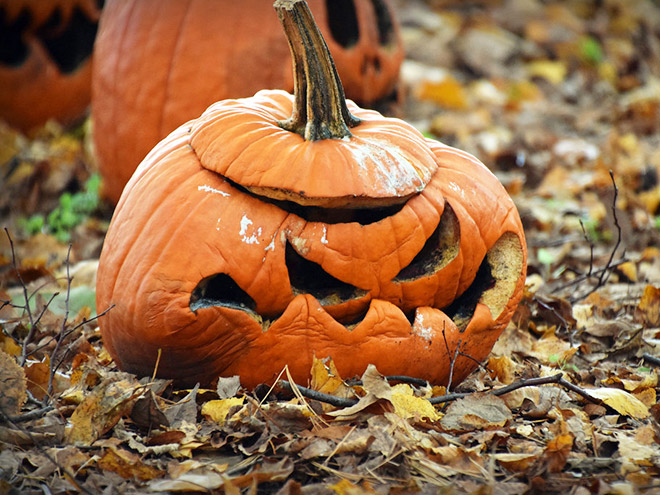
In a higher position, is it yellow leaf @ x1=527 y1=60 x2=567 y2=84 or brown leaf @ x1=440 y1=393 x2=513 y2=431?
yellow leaf @ x1=527 y1=60 x2=567 y2=84

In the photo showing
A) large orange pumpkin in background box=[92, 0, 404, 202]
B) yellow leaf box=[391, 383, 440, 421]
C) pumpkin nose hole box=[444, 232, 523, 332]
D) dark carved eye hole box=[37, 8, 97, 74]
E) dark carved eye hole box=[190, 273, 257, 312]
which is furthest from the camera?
dark carved eye hole box=[37, 8, 97, 74]

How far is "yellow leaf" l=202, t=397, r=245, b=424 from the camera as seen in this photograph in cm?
227

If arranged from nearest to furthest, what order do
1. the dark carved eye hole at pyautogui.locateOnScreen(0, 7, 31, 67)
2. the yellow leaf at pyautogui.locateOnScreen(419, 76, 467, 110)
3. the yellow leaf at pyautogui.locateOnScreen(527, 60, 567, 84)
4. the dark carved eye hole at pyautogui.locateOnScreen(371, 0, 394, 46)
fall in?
the dark carved eye hole at pyautogui.locateOnScreen(371, 0, 394, 46)
the dark carved eye hole at pyautogui.locateOnScreen(0, 7, 31, 67)
the yellow leaf at pyautogui.locateOnScreen(419, 76, 467, 110)
the yellow leaf at pyautogui.locateOnScreen(527, 60, 567, 84)

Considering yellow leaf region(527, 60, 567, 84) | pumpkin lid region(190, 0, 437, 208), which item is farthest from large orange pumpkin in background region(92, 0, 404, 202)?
yellow leaf region(527, 60, 567, 84)

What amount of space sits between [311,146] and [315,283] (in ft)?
1.50

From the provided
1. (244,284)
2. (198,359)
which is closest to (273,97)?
(244,284)

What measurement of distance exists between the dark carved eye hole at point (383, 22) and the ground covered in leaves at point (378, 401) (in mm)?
492

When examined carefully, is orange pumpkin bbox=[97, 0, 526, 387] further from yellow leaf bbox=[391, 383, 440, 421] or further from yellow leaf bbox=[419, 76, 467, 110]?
yellow leaf bbox=[419, 76, 467, 110]

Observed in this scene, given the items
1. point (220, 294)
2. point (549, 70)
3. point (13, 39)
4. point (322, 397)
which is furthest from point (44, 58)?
point (549, 70)

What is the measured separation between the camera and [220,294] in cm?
241

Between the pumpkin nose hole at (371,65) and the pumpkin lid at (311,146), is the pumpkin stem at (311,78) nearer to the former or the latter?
the pumpkin lid at (311,146)

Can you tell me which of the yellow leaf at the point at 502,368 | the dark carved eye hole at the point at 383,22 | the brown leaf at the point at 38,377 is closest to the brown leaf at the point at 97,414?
the brown leaf at the point at 38,377

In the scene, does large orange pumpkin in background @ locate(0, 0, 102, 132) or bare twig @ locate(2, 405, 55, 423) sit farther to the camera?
large orange pumpkin in background @ locate(0, 0, 102, 132)

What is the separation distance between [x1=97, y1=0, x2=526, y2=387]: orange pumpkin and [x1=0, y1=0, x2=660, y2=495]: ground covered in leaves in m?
0.12
